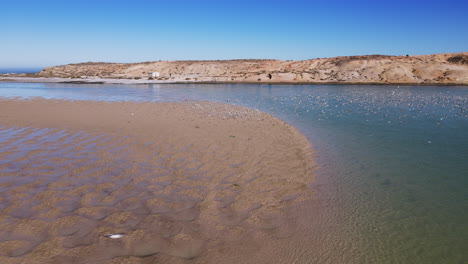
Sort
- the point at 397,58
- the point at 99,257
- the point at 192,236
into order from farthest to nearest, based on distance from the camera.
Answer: the point at 397,58
the point at 192,236
the point at 99,257

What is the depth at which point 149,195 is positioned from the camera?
251 inches

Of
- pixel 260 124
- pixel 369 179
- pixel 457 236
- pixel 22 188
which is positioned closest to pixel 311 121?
pixel 260 124

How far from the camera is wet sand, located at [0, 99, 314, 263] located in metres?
4.47

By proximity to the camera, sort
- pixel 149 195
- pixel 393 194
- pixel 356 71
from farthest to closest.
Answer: pixel 356 71 < pixel 393 194 < pixel 149 195

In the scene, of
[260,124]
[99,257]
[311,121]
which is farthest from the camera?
[311,121]

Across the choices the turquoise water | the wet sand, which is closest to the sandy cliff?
the turquoise water

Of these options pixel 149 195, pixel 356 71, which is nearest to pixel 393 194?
pixel 149 195

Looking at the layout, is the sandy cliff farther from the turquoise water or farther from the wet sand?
the wet sand

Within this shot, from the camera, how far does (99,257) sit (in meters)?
4.19

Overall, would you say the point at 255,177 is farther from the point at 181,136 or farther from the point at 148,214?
the point at 181,136

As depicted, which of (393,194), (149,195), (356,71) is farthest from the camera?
(356,71)

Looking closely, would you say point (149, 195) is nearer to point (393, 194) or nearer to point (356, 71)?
point (393, 194)

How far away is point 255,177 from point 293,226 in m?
2.52

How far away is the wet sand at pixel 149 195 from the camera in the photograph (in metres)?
4.47
